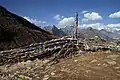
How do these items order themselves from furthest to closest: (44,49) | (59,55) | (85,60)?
(44,49) < (59,55) < (85,60)

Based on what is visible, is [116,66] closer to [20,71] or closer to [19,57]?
[20,71]

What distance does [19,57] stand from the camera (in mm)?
17641

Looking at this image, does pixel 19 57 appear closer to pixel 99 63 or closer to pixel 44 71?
pixel 44 71

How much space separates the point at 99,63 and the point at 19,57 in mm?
6927

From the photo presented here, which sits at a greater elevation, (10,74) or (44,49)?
(44,49)

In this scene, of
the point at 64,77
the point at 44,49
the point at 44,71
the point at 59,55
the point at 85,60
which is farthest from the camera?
the point at 44,49

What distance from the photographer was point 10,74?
1405 centimetres

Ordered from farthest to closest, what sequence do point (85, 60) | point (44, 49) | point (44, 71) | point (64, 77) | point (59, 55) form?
point (44, 49)
point (59, 55)
point (85, 60)
point (44, 71)
point (64, 77)

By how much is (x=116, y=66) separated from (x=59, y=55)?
16.8 ft

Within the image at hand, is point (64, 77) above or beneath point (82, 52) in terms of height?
beneath

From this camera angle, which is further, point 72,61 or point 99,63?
point 72,61

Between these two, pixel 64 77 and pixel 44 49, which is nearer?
pixel 64 77

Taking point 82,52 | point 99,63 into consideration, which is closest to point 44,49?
point 82,52

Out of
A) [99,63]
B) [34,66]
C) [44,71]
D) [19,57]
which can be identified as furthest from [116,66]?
[19,57]
